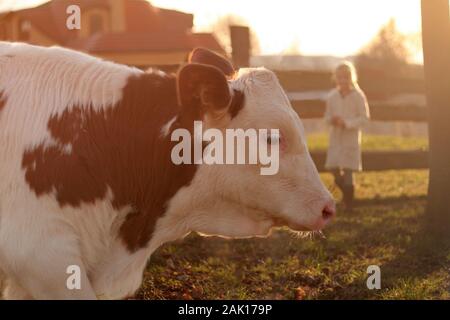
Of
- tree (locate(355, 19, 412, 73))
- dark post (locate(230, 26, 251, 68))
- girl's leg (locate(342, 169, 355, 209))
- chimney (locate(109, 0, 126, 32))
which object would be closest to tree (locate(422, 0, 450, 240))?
girl's leg (locate(342, 169, 355, 209))

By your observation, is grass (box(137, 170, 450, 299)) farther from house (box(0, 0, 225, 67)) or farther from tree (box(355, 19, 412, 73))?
tree (box(355, 19, 412, 73))

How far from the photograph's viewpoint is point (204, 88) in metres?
3.30

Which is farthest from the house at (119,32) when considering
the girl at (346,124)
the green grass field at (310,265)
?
the green grass field at (310,265)

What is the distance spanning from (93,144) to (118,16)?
2580 centimetres

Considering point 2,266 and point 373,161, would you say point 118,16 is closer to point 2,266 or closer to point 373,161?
point 373,161

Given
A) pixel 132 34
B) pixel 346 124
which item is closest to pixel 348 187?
pixel 346 124

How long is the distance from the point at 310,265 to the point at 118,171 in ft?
9.30

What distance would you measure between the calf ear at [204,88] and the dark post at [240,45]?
5.84 meters

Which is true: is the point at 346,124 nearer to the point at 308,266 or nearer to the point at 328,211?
the point at 308,266

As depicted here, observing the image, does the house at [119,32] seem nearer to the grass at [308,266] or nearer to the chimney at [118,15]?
the chimney at [118,15]

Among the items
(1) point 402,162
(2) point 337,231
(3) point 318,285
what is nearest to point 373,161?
(1) point 402,162

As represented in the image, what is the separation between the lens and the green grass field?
16.8 feet

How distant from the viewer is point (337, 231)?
7.24 meters

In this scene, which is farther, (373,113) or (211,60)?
(373,113)
